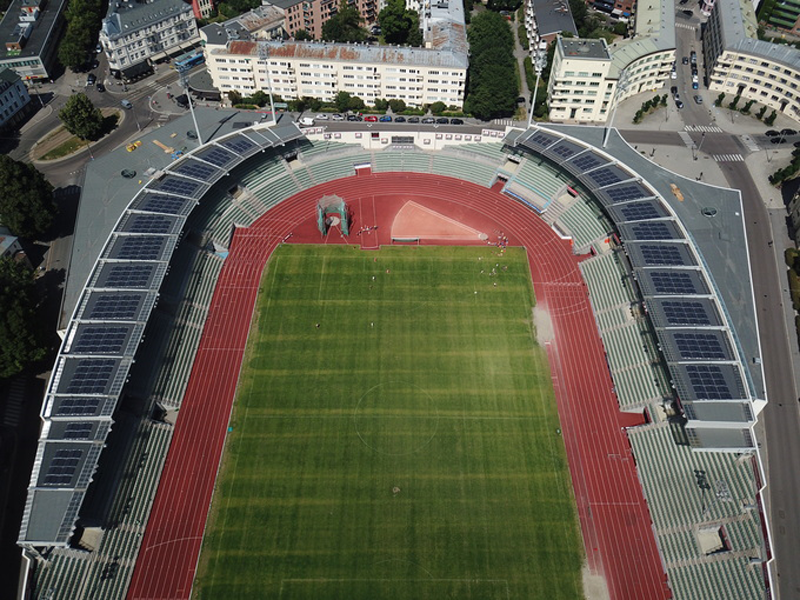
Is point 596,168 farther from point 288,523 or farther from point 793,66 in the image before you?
point 288,523

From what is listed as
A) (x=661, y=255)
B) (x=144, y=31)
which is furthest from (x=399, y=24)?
(x=661, y=255)

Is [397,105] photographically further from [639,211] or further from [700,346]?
[700,346]

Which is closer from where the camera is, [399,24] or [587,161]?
[587,161]

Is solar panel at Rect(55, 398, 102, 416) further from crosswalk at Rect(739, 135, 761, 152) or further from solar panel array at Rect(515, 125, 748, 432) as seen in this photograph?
crosswalk at Rect(739, 135, 761, 152)

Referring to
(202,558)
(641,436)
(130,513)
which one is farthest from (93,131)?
(641,436)

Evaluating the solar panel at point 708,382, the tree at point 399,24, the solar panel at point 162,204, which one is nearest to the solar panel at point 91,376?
the solar panel at point 162,204

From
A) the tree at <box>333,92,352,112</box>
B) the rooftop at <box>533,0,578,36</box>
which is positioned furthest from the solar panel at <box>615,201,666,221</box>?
the rooftop at <box>533,0,578,36</box>
